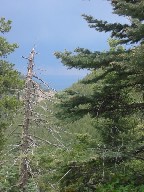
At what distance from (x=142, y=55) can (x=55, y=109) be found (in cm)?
307

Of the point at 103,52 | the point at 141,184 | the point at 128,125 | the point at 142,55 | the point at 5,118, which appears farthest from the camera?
the point at 5,118

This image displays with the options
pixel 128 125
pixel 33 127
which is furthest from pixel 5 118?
pixel 33 127

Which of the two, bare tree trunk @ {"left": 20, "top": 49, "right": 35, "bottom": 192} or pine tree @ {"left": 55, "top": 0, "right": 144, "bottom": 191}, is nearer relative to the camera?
pine tree @ {"left": 55, "top": 0, "right": 144, "bottom": 191}

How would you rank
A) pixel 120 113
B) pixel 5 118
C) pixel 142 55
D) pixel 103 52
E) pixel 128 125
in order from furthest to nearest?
pixel 5 118 < pixel 128 125 < pixel 120 113 < pixel 103 52 < pixel 142 55

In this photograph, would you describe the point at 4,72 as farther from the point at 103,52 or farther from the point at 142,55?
the point at 142,55

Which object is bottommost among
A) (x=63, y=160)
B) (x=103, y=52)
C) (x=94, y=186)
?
(x=94, y=186)

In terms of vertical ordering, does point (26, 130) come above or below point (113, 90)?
below

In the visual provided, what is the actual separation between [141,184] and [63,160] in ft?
6.84

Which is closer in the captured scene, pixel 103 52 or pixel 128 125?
pixel 103 52

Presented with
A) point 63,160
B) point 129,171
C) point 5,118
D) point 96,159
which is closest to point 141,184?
point 129,171

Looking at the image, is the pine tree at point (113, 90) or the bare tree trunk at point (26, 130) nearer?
the pine tree at point (113, 90)

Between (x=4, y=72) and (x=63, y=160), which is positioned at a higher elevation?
(x=4, y=72)

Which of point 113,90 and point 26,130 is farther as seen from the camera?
point 26,130

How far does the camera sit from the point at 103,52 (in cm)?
1038
